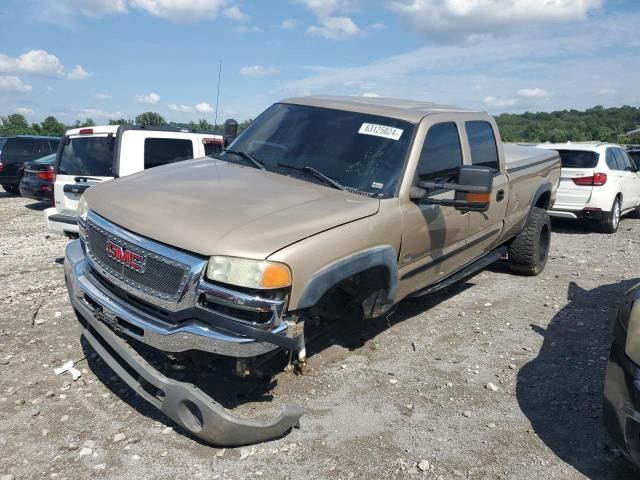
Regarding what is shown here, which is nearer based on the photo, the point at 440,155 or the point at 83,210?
the point at 83,210

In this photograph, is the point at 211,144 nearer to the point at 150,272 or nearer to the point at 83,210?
the point at 83,210

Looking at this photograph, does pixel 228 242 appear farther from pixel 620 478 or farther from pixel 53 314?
pixel 53 314

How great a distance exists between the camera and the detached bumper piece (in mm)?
2859

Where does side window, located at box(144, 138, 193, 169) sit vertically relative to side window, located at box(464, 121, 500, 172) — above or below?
below

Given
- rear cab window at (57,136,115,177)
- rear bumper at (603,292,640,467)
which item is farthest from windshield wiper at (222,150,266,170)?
rear cab window at (57,136,115,177)

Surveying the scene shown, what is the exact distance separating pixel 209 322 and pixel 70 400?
1414 millimetres

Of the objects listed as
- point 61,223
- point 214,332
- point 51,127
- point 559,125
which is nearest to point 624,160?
point 61,223

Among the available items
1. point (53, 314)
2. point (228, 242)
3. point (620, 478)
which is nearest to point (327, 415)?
point (228, 242)

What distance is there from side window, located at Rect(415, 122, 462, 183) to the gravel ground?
1434 millimetres

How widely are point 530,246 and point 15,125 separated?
56.1 metres

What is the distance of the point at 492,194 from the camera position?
204 inches

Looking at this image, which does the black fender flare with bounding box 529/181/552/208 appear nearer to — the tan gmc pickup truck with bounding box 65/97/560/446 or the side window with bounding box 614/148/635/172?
the tan gmc pickup truck with bounding box 65/97/560/446

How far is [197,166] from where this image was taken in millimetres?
4277

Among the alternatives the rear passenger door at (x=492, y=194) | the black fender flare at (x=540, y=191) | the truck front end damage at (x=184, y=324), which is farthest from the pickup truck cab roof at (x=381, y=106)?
the truck front end damage at (x=184, y=324)
